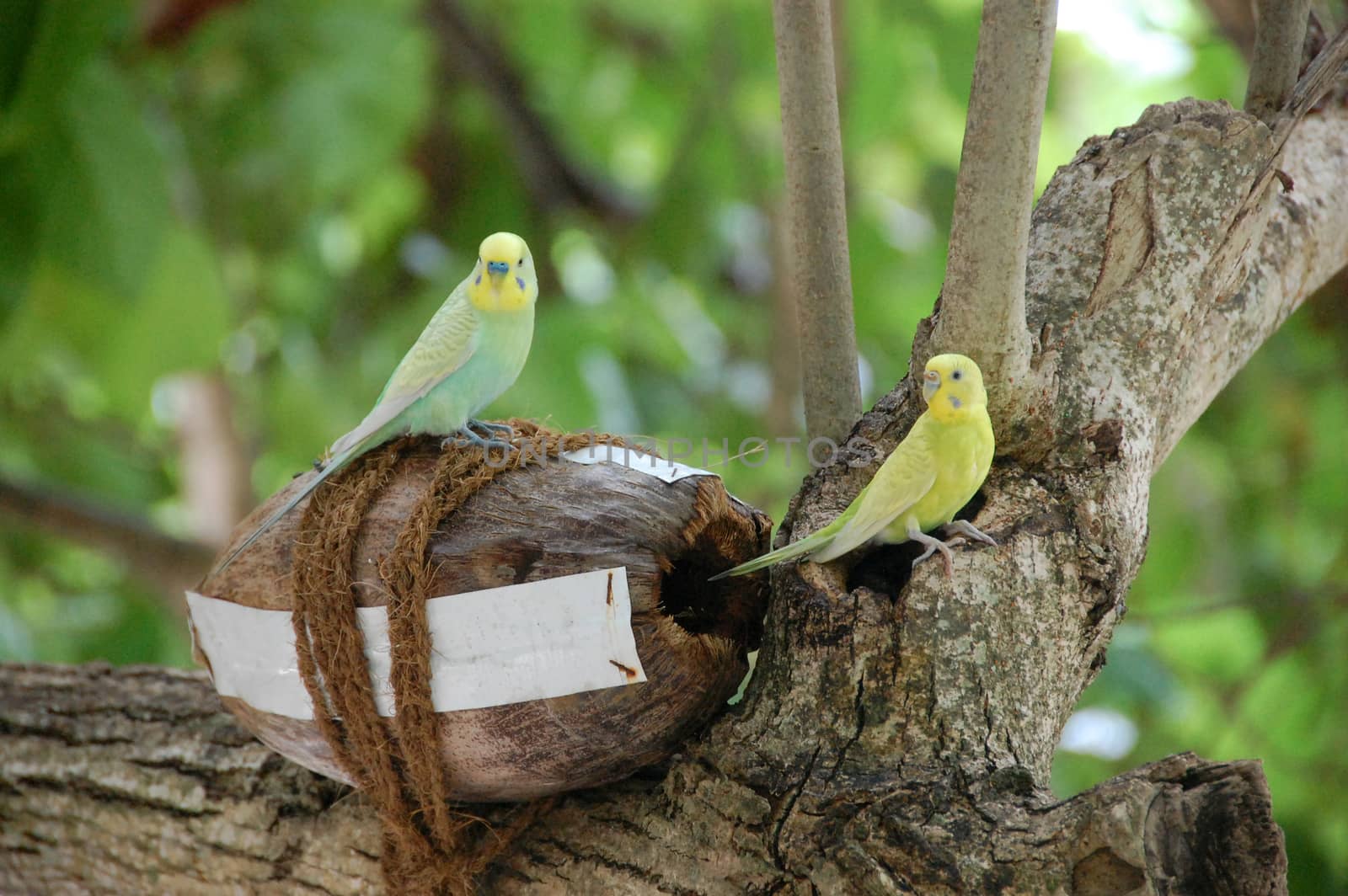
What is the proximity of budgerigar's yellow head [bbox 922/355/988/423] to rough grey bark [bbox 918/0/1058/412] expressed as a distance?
0.23ft

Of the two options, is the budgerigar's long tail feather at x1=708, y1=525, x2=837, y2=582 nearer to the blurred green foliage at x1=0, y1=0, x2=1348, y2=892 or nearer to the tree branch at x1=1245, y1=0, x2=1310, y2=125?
the tree branch at x1=1245, y1=0, x2=1310, y2=125

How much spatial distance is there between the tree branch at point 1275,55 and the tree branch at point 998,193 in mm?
608

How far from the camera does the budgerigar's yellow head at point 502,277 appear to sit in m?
1.27

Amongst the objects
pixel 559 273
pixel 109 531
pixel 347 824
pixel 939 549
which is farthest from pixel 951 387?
pixel 559 273

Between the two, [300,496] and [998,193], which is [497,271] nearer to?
[300,496]

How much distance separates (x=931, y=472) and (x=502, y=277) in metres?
0.52

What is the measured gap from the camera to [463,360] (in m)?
1.30

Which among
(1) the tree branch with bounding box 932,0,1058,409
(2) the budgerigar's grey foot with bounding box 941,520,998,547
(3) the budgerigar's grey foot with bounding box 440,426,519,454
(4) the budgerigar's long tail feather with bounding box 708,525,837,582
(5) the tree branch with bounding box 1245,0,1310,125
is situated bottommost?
(4) the budgerigar's long tail feather with bounding box 708,525,837,582

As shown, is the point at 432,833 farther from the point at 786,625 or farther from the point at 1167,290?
the point at 1167,290

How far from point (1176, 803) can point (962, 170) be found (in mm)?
629

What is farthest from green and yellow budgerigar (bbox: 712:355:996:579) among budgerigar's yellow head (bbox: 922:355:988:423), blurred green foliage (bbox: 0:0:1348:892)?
blurred green foliage (bbox: 0:0:1348:892)

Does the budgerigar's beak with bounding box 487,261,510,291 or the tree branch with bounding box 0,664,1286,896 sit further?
the budgerigar's beak with bounding box 487,261,510,291

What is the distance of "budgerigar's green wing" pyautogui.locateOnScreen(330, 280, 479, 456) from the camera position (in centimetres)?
130

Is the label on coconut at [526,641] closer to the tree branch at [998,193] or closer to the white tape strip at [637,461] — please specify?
the white tape strip at [637,461]
